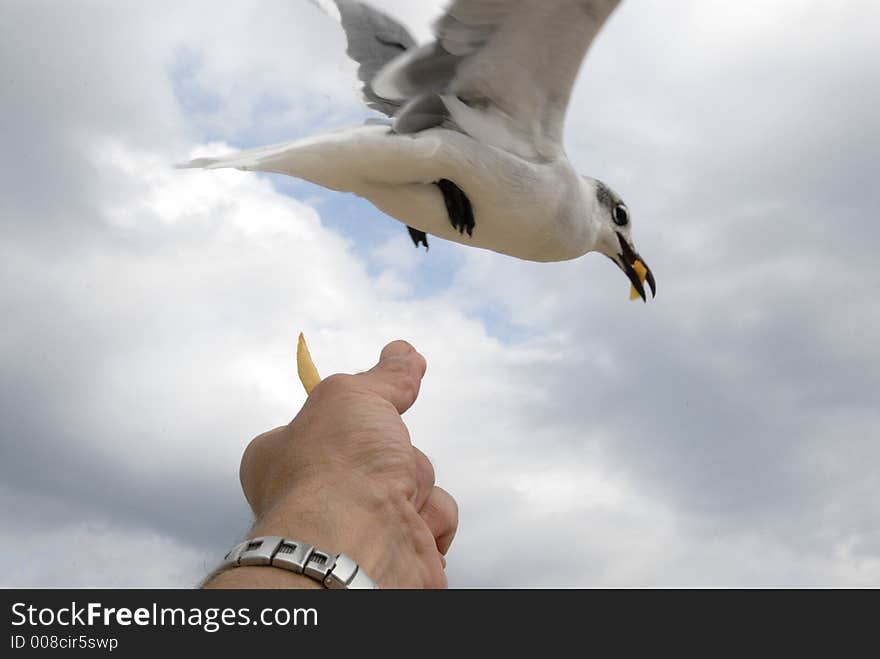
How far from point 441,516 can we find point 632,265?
2183mm

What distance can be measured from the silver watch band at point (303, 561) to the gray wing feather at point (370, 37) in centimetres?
250

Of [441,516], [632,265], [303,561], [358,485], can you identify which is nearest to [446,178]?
[632,265]

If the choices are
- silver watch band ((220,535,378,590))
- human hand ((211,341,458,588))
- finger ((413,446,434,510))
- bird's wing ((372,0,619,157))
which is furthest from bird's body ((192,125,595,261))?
silver watch band ((220,535,378,590))

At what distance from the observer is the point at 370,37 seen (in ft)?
12.0

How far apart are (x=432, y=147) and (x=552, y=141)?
51 centimetres

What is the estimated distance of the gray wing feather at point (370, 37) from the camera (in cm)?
356

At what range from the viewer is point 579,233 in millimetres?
3232

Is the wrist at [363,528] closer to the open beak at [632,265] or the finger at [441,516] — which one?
the finger at [441,516]

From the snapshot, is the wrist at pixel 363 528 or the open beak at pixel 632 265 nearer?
the wrist at pixel 363 528

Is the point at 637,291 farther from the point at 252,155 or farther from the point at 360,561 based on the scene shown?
the point at 360,561

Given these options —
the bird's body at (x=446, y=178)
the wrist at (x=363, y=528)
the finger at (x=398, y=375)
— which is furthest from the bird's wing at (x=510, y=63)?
the wrist at (x=363, y=528)

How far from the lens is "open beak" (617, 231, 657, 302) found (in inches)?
145

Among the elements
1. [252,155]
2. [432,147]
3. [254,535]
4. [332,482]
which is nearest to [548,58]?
[432,147]
